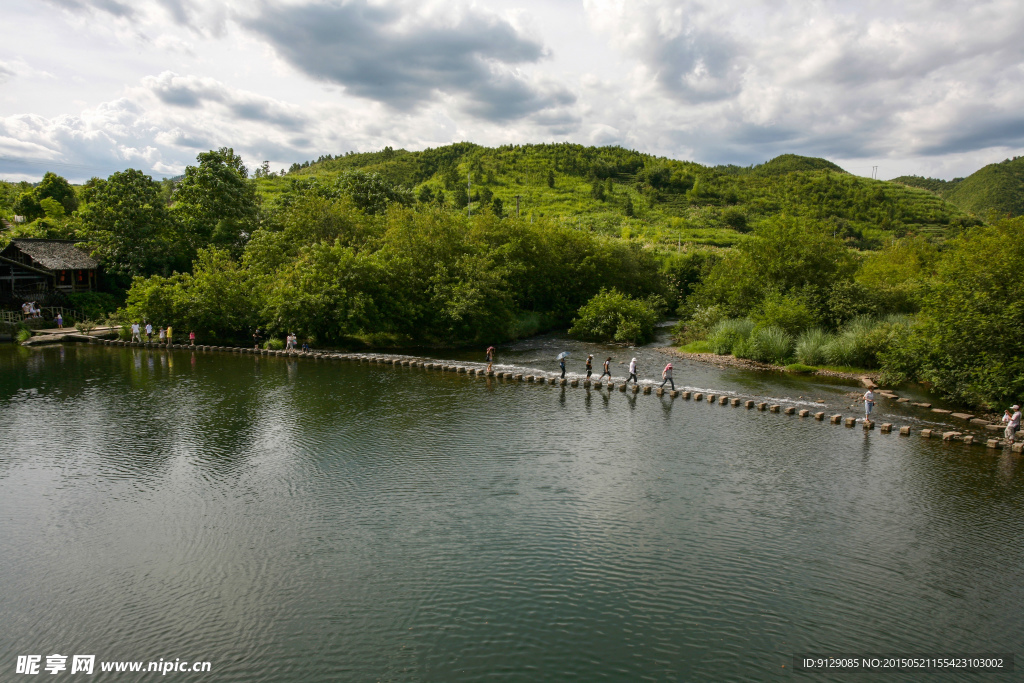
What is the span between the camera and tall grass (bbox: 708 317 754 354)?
140 feet

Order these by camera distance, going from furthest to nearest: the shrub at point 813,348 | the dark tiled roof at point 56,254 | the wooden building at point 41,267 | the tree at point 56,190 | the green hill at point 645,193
Answer: the green hill at point 645,193
the tree at point 56,190
the wooden building at point 41,267
the dark tiled roof at point 56,254
the shrub at point 813,348

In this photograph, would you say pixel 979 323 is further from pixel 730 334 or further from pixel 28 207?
pixel 28 207

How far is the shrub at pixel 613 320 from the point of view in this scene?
50.5 m

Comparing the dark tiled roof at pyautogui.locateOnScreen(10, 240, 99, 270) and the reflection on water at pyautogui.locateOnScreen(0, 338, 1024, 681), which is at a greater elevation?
the dark tiled roof at pyautogui.locateOnScreen(10, 240, 99, 270)

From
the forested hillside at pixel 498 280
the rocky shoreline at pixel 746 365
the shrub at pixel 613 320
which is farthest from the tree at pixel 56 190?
the rocky shoreline at pixel 746 365

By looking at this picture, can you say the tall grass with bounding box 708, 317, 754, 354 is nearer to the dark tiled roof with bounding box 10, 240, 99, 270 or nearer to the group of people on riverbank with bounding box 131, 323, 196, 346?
the group of people on riverbank with bounding box 131, 323, 196, 346

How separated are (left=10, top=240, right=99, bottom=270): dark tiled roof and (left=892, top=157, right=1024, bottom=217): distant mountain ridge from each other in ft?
532

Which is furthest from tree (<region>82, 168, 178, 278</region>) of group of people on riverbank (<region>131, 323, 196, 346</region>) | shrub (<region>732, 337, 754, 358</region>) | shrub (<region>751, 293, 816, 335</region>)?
shrub (<region>751, 293, 816, 335</region>)

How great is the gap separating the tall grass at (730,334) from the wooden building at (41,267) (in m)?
57.4

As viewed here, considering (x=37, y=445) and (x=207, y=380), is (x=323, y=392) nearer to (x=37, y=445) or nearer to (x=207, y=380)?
(x=207, y=380)

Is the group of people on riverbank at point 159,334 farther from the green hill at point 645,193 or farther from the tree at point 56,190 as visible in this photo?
the green hill at point 645,193

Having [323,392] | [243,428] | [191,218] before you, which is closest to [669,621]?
[243,428]

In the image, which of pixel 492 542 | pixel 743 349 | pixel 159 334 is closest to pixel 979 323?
pixel 743 349

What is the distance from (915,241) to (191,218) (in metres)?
75.9
